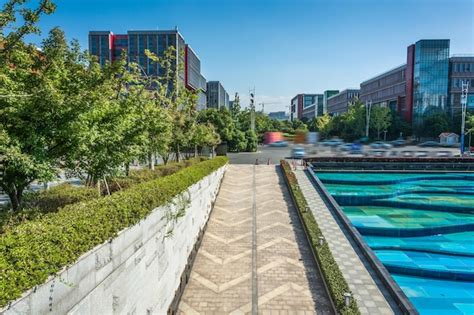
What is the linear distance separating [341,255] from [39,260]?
9.29m

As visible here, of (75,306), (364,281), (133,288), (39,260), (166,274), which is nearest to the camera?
(39,260)

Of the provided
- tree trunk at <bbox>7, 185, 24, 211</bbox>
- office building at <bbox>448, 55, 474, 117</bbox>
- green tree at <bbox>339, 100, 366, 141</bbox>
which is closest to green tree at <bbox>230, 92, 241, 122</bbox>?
green tree at <bbox>339, 100, 366, 141</bbox>

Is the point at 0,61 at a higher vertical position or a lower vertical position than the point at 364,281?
higher

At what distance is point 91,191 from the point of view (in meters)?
9.11

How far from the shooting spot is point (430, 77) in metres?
62.4

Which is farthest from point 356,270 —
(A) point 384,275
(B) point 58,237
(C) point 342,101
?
(C) point 342,101

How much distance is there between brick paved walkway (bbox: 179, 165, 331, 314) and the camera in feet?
27.8

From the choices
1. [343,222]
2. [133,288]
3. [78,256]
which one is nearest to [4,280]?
[78,256]

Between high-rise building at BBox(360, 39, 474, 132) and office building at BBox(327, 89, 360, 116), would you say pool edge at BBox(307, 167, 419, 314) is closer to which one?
high-rise building at BBox(360, 39, 474, 132)

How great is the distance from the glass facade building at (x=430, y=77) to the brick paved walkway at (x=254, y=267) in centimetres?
5721

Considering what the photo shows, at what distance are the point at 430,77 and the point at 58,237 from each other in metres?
71.7

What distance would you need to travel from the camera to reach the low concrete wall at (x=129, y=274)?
3.90 metres

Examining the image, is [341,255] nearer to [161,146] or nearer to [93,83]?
[161,146]

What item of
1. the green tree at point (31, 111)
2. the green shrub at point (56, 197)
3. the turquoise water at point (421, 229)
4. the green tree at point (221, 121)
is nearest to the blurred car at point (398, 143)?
the turquoise water at point (421, 229)
